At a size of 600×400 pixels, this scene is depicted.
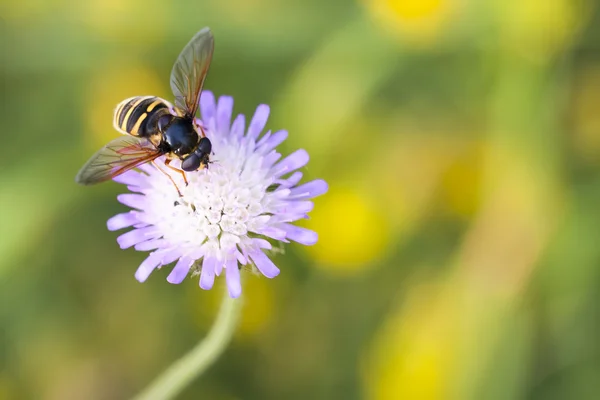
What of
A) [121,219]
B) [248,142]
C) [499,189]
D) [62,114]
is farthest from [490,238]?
[62,114]

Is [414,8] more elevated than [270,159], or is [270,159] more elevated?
[414,8]

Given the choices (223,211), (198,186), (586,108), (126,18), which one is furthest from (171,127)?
(586,108)

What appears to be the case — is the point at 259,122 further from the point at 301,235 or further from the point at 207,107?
the point at 301,235

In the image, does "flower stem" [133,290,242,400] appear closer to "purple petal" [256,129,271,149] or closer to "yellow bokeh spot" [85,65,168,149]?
"purple petal" [256,129,271,149]

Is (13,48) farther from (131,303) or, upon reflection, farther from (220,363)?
(220,363)

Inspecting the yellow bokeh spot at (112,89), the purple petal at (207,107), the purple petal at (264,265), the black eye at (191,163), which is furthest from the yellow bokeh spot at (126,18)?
the purple petal at (264,265)


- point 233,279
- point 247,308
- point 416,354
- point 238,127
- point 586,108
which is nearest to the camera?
point 233,279

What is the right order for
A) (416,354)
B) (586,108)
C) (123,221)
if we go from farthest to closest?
(586,108)
(416,354)
(123,221)
